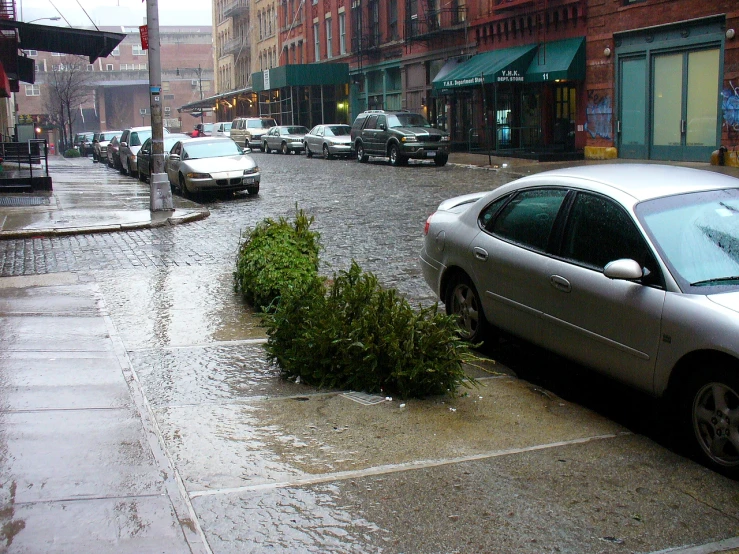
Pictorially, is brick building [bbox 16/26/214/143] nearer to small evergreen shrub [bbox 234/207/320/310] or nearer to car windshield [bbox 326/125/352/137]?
car windshield [bbox 326/125/352/137]

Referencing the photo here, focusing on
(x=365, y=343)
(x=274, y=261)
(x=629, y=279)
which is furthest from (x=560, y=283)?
(x=274, y=261)

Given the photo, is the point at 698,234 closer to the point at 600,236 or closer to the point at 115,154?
the point at 600,236

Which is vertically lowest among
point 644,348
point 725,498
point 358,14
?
point 725,498

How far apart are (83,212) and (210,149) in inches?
210

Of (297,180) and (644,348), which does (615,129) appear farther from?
(644,348)

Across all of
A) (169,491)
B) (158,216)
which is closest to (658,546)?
(169,491)

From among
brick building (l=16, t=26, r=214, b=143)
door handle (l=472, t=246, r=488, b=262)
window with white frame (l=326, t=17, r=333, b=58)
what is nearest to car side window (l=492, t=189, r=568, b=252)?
door handle (l=472, t=246, r=488, b=262)

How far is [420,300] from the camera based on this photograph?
30.2 feet

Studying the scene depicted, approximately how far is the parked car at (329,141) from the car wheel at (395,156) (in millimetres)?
5811

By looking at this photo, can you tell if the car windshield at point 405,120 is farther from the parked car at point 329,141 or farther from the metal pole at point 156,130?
the metal pole at point 156,130

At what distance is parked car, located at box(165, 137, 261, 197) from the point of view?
2030 centimetres

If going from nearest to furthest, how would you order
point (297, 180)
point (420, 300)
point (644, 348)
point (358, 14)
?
point (644, 348) < point (420, 300) < point (297, 180) < point (358, 14)

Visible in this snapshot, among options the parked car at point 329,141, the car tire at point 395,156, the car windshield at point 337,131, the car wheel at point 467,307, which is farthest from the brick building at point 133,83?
the car wheel at point 467,307

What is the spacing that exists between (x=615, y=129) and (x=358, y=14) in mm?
25238
